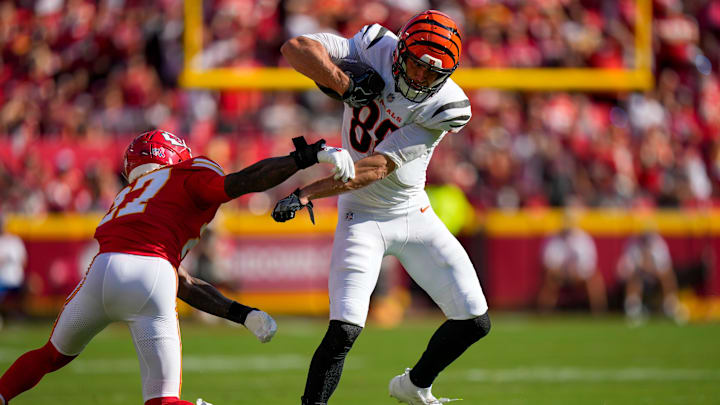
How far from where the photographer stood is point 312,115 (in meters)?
13.3

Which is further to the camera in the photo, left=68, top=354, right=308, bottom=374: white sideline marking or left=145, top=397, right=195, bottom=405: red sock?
left=68, top=354, right=308, bottom=374: white sideline marking

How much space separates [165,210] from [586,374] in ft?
14.8

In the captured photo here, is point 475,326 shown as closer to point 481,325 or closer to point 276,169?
point 481,325

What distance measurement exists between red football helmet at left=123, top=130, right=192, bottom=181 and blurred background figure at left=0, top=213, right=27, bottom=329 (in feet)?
24.4

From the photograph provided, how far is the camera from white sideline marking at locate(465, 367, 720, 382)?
728 centimetres

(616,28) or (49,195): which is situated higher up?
(616,28)

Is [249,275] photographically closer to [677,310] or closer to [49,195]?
[49,195]

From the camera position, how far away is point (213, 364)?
27.1 ft

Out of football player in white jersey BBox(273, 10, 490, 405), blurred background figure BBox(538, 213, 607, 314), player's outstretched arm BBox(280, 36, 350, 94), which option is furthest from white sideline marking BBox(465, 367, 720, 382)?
blurred background figure BBox(538, 213, 607, 314)

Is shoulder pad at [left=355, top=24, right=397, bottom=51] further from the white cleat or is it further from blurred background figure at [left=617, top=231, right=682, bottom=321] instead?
blurred background figure at [left=617, top=231, right=682, bottom=321]

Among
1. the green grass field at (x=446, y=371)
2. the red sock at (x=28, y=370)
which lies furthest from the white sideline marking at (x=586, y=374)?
the red sock at (x=28, y=370)

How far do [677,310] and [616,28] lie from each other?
4086 millimetres

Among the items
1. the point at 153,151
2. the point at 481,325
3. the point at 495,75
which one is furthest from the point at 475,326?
the point at 495,75

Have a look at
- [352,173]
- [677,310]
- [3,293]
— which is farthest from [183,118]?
[352,173]
